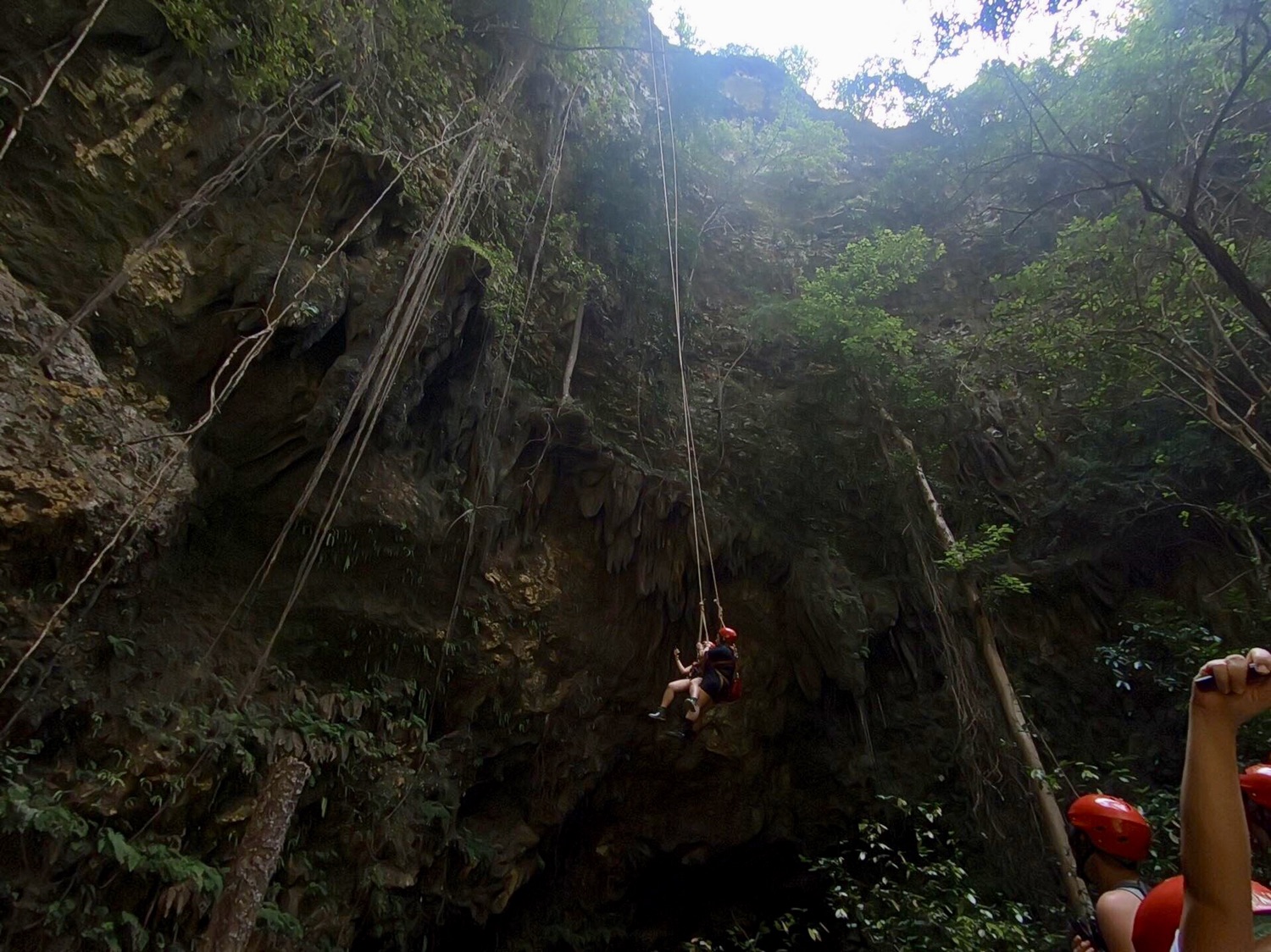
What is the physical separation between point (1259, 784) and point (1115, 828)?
24.7 inches

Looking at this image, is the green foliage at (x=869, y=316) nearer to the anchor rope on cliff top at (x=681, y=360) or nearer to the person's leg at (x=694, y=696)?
the anchor rope on cliff top at (x=681, y=360)

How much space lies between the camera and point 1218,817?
2.79 feet

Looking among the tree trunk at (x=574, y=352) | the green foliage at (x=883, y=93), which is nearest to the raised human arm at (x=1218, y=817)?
the tree trunk at (x=574, y=352)

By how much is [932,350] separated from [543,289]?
5.47 m

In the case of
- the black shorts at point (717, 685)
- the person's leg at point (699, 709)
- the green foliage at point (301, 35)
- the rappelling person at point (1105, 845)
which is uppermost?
the green foliage at point (301, 35)

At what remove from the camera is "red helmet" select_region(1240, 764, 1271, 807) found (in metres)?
1.30

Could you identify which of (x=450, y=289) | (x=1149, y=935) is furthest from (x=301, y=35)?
(x=1149, y=935)

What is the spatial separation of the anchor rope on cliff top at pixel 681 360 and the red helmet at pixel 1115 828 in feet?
8.95

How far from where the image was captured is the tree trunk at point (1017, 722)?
14.0 ft

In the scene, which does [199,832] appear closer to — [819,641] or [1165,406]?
[819,641]

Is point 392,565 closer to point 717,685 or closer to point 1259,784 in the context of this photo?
point 717,685

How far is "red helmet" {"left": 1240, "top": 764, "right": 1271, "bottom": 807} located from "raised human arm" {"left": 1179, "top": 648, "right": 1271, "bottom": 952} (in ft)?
2.00

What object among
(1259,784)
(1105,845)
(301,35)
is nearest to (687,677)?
(1105,845)

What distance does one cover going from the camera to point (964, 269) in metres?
11.3
